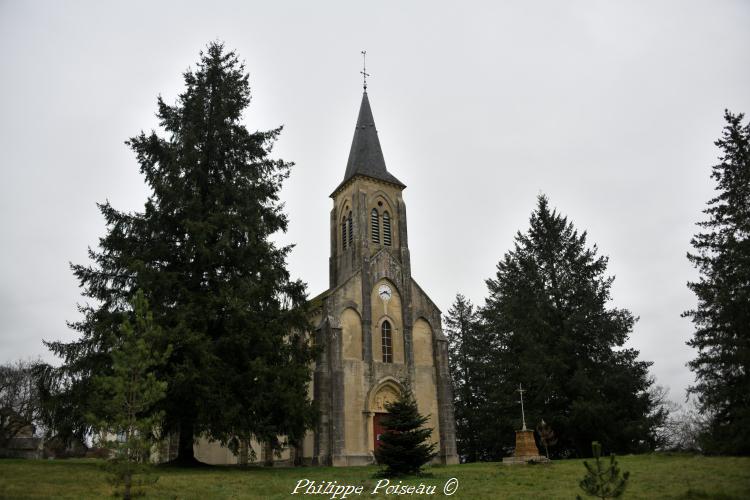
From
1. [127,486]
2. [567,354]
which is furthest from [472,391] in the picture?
[127,486]

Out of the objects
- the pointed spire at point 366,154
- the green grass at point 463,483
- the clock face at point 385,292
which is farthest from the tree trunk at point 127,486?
the pointed spire at point 366,154

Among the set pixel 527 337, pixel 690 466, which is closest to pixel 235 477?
pixel 690 466

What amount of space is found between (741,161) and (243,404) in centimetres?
2314

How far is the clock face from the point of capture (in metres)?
31.6

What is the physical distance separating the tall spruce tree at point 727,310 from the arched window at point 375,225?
16980 millimetres

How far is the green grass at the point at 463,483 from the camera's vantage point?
11688mm

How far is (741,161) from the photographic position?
2388 centimetres

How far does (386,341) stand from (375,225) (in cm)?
759

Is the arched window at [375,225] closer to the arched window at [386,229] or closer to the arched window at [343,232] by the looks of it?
the arched window at [386,229]

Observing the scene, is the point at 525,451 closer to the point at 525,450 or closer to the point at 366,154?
the point at 525,450

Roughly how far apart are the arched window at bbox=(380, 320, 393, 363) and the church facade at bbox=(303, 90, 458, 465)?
0.06 m

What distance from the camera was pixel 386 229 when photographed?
114ft

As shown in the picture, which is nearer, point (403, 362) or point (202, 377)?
point (202, 377)

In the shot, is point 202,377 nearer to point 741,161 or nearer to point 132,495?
point 132,495
